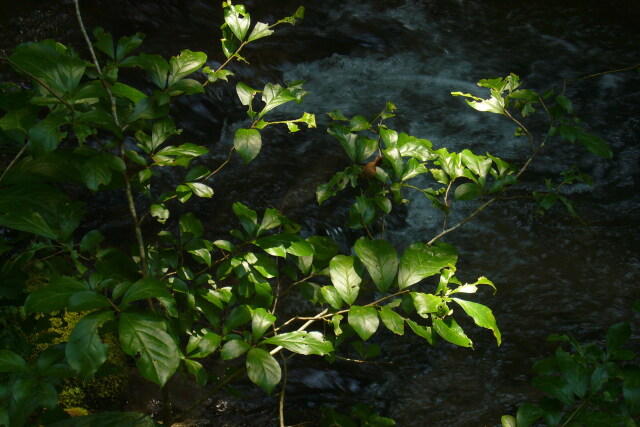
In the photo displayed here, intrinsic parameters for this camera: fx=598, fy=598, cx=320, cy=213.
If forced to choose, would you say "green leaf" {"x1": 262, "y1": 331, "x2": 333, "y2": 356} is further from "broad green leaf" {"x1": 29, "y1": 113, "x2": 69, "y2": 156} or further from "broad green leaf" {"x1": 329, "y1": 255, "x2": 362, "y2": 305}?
"broad green leaf" {"x1": 29, "y1": 113, "x2": 69, "y2": 156}

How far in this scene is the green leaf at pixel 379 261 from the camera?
1193 millimetres

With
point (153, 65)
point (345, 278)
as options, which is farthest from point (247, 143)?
point (345, 278)

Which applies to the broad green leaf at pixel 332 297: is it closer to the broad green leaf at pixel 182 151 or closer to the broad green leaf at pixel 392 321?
the broad green leaf at pixel 392 321

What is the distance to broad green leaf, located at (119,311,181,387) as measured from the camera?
98 cm

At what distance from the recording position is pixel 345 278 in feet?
4.11

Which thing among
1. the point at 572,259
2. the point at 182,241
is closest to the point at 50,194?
the point at 182,241

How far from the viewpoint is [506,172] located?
166 cm

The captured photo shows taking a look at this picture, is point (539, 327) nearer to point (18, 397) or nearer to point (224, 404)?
point (224, 404)

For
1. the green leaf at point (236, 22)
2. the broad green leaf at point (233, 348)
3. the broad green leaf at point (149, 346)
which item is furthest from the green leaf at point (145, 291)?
the green leaf at point (236, 22)

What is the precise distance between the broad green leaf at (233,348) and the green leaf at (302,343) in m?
0.04

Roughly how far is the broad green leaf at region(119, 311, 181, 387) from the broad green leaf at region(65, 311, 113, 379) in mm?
37

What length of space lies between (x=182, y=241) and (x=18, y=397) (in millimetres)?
505

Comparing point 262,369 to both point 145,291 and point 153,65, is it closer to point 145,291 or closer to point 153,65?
point 145,291

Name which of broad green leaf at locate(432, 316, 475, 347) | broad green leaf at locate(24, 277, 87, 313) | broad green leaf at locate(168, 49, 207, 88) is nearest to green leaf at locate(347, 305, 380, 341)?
broad green leaf at locate(432, 316, 475, 347)
